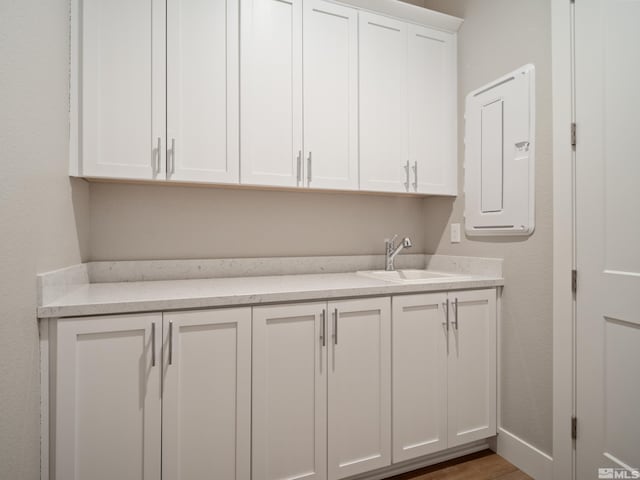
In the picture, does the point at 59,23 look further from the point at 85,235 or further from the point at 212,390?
the point at 212,390

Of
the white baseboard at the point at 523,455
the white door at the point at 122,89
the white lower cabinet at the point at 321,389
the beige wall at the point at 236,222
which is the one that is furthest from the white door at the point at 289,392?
the white baseboard at the point at 523,455

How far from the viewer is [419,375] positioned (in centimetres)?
168

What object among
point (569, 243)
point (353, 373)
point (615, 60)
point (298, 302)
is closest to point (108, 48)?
point (298, 302)

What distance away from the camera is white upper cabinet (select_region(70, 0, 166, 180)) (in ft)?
4.82

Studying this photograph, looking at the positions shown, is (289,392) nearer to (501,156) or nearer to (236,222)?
(236,222)

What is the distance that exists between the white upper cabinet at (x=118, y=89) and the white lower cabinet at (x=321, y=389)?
926 millimetres

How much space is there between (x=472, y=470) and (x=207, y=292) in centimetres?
159

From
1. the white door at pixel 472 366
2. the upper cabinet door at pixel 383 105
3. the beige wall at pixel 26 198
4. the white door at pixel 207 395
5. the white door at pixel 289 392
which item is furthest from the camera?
the upper cabinet door at pixel 383 105

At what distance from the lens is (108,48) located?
4.90 ft

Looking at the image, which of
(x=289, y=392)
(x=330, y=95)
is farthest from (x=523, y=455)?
(x=330, y=95)

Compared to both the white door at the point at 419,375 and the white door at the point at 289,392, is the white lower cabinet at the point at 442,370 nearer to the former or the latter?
the white door at the point at 419,375

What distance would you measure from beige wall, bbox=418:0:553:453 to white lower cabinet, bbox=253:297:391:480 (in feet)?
2.39

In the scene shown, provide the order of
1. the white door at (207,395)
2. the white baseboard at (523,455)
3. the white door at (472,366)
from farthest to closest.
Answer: the white door at (472,366), the white baseboard at (523,455), the white door at (207,395)

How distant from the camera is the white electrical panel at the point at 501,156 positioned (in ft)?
5.65
